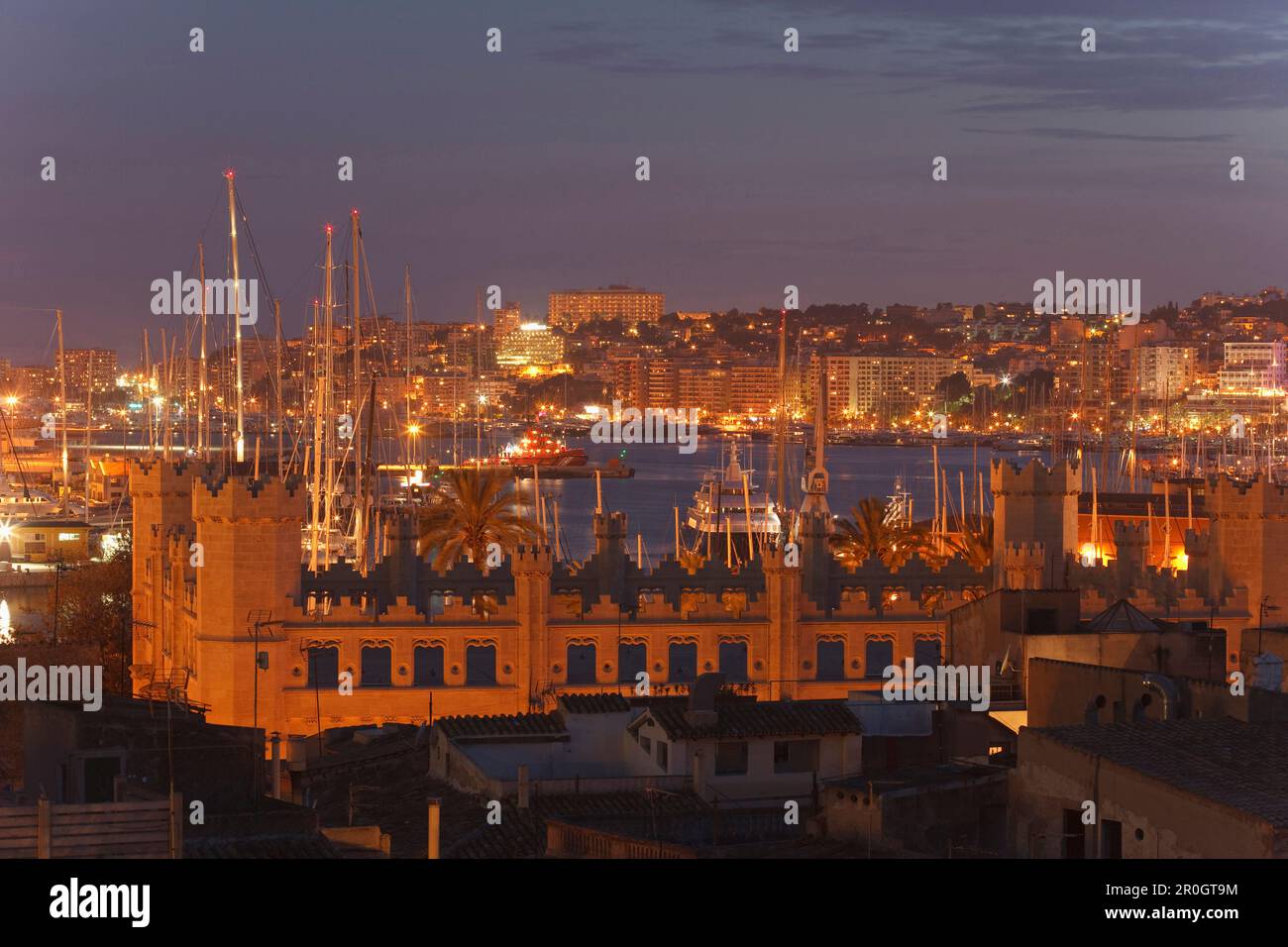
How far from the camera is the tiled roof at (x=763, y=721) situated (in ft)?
51.0

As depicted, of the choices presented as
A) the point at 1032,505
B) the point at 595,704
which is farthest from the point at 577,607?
the point at 1032,505

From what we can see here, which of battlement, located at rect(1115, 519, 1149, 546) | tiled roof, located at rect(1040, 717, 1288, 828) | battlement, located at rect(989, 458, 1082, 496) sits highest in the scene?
battlement, located at rect(989, 458, 1082, 496)

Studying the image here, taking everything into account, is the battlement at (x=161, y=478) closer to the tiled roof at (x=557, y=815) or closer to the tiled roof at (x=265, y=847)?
the tiled roof at (x=557, y=815)

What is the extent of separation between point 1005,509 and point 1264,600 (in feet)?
10.2

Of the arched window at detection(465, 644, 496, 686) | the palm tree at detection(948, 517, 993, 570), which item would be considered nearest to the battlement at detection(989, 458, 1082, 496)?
the palm tree at detection(948, 517, 993, 570)

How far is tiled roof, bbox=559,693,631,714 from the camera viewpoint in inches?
664

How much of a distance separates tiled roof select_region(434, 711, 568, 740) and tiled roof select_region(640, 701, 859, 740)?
3.75 feet

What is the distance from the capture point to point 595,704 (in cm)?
1706

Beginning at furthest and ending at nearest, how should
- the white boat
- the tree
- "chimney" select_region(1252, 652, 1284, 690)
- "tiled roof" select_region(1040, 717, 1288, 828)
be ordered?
the white boat, the tree, "chimney" select_region(1252, 652, 1284, 690), "tiled roof" select_region(1040, 717, 1288, 828)

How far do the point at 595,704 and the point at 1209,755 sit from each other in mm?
6418

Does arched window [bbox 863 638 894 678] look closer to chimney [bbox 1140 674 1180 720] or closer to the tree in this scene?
chimney [bbox 1140 674 1180 720]

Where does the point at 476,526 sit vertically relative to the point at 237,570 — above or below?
below

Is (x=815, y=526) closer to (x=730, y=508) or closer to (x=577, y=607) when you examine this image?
(x=577, y=607)
